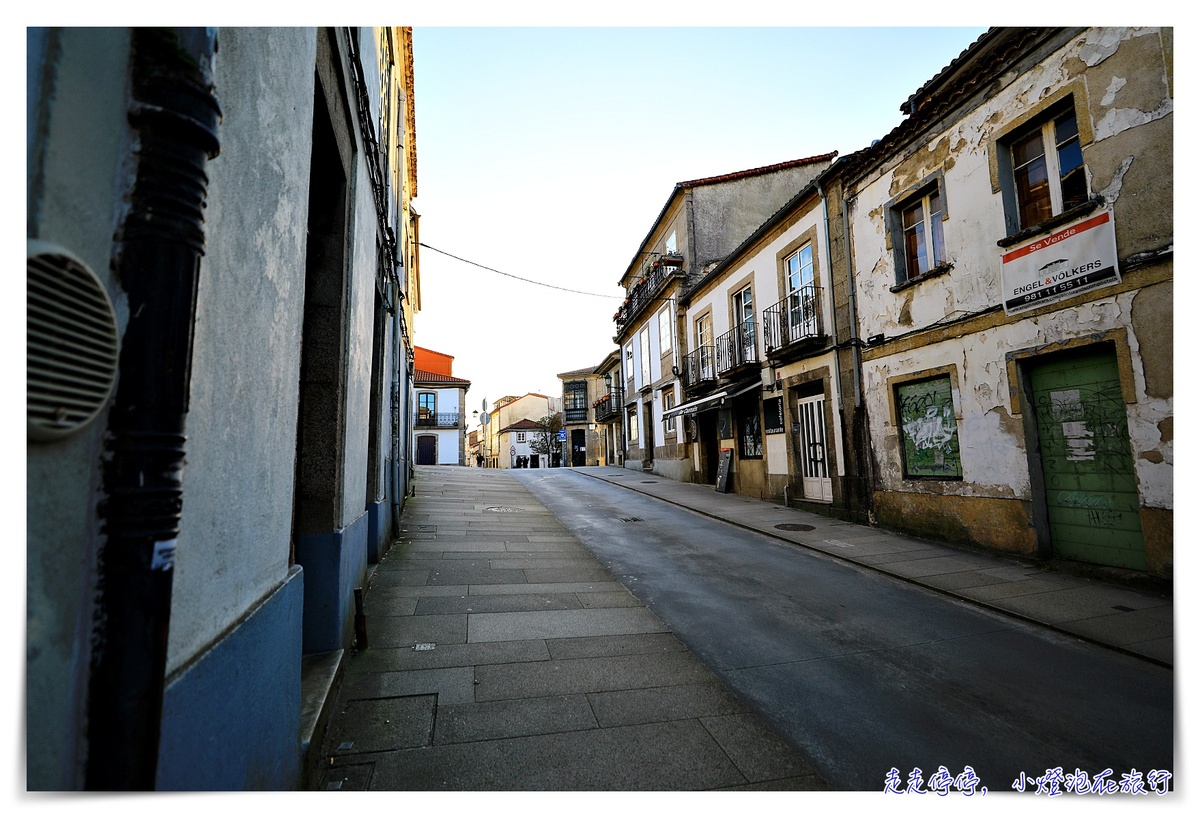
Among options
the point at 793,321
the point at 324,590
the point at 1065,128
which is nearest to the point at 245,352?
the point at 324,590

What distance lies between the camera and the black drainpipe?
1061 mm

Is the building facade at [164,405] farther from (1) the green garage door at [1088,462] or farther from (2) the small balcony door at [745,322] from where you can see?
(2) the small balcony door at [745,322]

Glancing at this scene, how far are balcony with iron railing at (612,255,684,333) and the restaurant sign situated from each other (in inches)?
456

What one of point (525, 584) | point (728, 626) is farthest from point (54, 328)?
point (525, 584)

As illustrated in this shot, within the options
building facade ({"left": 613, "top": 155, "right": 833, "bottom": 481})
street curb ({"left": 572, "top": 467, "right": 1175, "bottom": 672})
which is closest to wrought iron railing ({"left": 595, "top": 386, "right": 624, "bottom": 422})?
building facade ({"left": 613, "top": 155, "right": 833, "bottom": 481})

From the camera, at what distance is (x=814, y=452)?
11.9m

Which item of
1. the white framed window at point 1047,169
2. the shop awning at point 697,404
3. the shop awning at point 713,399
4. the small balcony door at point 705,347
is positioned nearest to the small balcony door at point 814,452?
the shop awning at point 713,399

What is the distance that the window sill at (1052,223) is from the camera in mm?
6223

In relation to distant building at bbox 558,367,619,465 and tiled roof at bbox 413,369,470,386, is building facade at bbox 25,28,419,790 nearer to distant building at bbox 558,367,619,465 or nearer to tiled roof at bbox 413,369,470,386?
tiled roof at bbox 413,369,470,386

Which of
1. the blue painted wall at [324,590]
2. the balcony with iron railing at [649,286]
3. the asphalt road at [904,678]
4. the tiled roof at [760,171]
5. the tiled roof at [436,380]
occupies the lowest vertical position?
the asphalt road at [904,678]

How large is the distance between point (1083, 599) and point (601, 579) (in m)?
4.92

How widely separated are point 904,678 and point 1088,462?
4.96 m

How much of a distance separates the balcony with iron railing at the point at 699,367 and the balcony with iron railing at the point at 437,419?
79.3ft

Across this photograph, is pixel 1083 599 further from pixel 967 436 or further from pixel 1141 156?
pixel 1141 156
